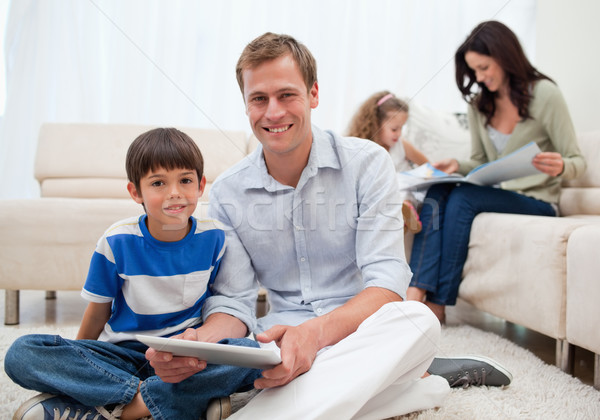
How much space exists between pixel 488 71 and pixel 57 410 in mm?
1801

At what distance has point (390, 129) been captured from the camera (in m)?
2.22

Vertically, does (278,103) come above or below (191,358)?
above

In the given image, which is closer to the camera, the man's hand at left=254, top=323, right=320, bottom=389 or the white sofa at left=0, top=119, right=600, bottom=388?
the man's hand at left=254, top=323, right=320, bottom=389

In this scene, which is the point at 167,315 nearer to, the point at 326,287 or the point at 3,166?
the point at 326,287

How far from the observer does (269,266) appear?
3.99 feet

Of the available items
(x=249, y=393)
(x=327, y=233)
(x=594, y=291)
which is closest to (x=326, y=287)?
(x=327, y=233)

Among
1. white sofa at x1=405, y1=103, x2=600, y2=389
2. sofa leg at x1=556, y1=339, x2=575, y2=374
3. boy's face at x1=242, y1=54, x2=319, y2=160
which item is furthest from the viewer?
sofa leg at x1=556, y1=339, x2=575, y2=374

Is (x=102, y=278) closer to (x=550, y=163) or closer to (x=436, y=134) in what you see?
(x=550, y=163)

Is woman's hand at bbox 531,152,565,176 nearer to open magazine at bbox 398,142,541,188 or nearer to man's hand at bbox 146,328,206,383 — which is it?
open magazine at bbox 398,142,541,188

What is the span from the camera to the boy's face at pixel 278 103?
1.13 m

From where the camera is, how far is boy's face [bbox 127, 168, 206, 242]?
1.05 metres

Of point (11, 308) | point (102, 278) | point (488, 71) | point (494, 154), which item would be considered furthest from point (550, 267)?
point (11, 308)

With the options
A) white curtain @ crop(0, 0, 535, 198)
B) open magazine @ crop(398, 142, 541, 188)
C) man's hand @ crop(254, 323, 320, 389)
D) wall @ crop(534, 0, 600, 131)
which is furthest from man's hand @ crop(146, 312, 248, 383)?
wall @ crop(534, 0, 600, 131)

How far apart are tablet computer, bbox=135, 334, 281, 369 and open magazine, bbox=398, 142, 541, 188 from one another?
1.09m
